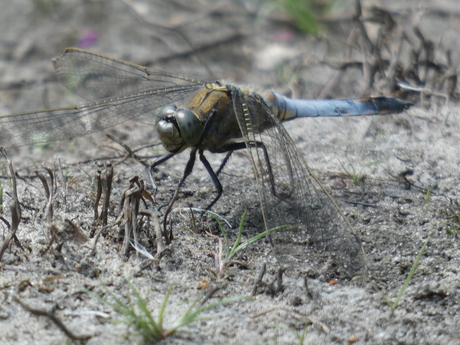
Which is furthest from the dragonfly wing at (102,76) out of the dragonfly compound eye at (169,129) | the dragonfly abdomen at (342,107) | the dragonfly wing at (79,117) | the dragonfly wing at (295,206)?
the dragonfly wing at (295,206)

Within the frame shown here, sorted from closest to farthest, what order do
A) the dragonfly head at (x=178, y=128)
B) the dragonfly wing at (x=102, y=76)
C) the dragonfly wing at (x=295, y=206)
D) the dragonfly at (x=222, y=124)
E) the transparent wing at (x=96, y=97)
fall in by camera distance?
the dragonfly wing at (x=295, y=206)
the dragonfly at (x=222, y=124)
the dragonfly head at (x=178, y=128)
the transparent wing at (x=96, y=97)
the dragonfly wing at (x=102, y=76)

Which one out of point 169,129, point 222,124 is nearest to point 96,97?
point 169,129

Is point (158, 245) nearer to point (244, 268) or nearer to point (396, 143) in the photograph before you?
point (244, 268)

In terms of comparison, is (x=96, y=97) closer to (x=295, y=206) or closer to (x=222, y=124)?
(x=222, y=124)

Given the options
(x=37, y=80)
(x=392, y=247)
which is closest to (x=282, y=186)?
(x=392, y=247)

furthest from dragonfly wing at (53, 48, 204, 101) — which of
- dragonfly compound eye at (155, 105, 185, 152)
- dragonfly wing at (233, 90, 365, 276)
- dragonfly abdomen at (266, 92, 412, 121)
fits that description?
dragonfly wing at (233, 90, 365, 276)

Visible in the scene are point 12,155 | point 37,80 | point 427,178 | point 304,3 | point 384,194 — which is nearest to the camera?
point 384,194

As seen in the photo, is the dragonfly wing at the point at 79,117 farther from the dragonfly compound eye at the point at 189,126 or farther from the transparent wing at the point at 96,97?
the dragonfly compound eye at the point at 189,126

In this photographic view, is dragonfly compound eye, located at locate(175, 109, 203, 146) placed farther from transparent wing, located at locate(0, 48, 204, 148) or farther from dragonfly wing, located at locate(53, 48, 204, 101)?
dragonfly wing, located at locate(53, 48, 204, 101)
